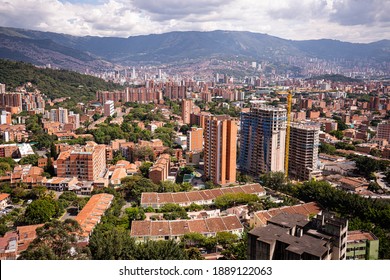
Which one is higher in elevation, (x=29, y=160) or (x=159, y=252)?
(x=159, y=252)

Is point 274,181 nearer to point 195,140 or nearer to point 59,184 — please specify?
point 195,140

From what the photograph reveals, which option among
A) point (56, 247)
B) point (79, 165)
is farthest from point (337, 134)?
point (56, 247)

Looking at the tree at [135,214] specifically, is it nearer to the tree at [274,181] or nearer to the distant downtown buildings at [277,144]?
the tree at [274,181]


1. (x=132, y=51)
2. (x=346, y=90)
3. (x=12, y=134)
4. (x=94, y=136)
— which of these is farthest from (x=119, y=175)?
(x=132, y=51)
